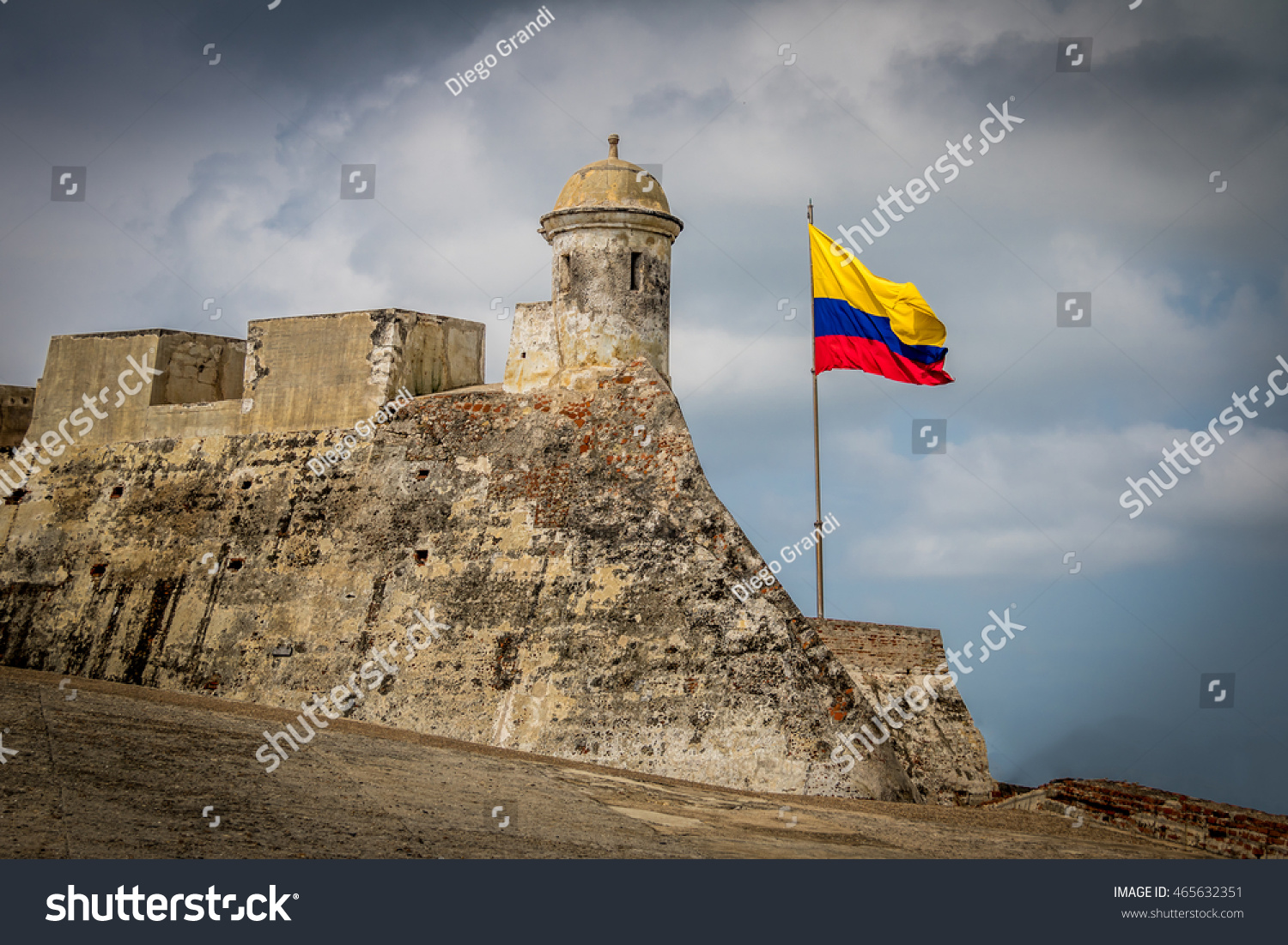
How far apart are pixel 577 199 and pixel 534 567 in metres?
3.46

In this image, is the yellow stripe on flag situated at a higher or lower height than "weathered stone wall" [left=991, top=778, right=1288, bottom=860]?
higher

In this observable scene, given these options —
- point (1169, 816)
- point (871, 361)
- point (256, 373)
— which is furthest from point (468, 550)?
point (1169, 816)

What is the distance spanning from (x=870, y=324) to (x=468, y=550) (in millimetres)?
4563

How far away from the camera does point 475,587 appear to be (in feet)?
38.0

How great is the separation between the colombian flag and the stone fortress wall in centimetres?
177

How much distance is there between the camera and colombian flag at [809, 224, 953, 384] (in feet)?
42.8

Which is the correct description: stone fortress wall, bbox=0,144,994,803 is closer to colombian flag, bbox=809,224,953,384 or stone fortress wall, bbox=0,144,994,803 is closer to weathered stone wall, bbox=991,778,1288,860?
weathered stone wall, bbox=991,778,1288,860

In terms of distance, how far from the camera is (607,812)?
26.4 feet

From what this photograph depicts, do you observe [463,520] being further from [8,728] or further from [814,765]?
[8,728]

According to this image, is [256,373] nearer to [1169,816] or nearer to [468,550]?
[468,550]

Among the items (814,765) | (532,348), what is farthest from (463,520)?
(814,765)

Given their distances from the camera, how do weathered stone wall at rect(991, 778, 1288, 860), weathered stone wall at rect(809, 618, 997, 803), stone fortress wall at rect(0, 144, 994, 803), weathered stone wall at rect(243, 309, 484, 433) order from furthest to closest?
weathered stone wall at rect(243, 309, 484, 433)
weathered stone wall at rect(809, 618, 997, 803)
stone fortress wall at rect(0, 144, 994, 803)
weathered stone wall at rect(991, 778, 1288, 860)

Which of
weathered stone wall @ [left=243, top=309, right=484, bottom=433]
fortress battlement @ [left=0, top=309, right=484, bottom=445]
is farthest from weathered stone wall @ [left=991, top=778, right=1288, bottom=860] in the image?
fortress battlement @ [left=0, top=309, right=484, bottom=445]

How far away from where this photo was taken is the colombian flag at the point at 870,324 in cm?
1305
